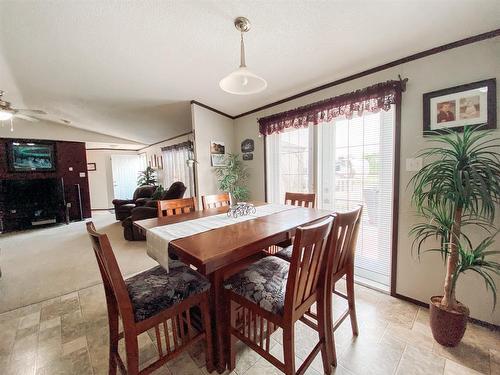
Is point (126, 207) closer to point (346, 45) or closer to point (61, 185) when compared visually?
point (61, 185)

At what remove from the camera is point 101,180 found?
7043mm

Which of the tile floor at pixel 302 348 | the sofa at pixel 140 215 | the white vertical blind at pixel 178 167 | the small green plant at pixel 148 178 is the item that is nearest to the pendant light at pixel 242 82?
the tile floor at pixel 302 348

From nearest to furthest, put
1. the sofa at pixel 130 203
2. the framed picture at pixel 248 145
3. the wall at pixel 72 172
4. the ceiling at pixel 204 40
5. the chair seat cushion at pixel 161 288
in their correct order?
the chair seat cushion at pixel 161 288 → the ceiling at pixel 204 40 → the framed picture at pixel 248 145 → the sofa at pixel 130 203 → the wall at pixel 72 172

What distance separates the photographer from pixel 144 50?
202cm

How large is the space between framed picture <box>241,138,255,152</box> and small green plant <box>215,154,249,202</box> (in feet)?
0.64

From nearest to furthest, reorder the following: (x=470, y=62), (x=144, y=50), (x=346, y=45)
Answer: (x=470, y=62)
(x=346, y=45)
(x=144, y=50)

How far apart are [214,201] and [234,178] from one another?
1166 millimetres

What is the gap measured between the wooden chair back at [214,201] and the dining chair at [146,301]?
2.86 feet

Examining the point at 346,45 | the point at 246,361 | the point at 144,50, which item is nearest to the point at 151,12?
the point at 144,50

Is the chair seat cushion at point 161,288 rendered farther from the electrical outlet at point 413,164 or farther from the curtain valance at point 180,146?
the curtain valance at point 180,146

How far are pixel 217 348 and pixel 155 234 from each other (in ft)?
2.56

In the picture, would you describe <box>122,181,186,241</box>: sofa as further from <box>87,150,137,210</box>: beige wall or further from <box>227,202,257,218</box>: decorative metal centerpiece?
<box>87,150,137,210</box>: beige wall

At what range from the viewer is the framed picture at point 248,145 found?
334 centimetres

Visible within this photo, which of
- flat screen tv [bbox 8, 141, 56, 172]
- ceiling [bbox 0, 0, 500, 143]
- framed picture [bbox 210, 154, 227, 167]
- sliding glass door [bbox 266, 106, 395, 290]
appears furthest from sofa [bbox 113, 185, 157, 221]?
sliding glass door [bbox 266, 106, 395, 290]
